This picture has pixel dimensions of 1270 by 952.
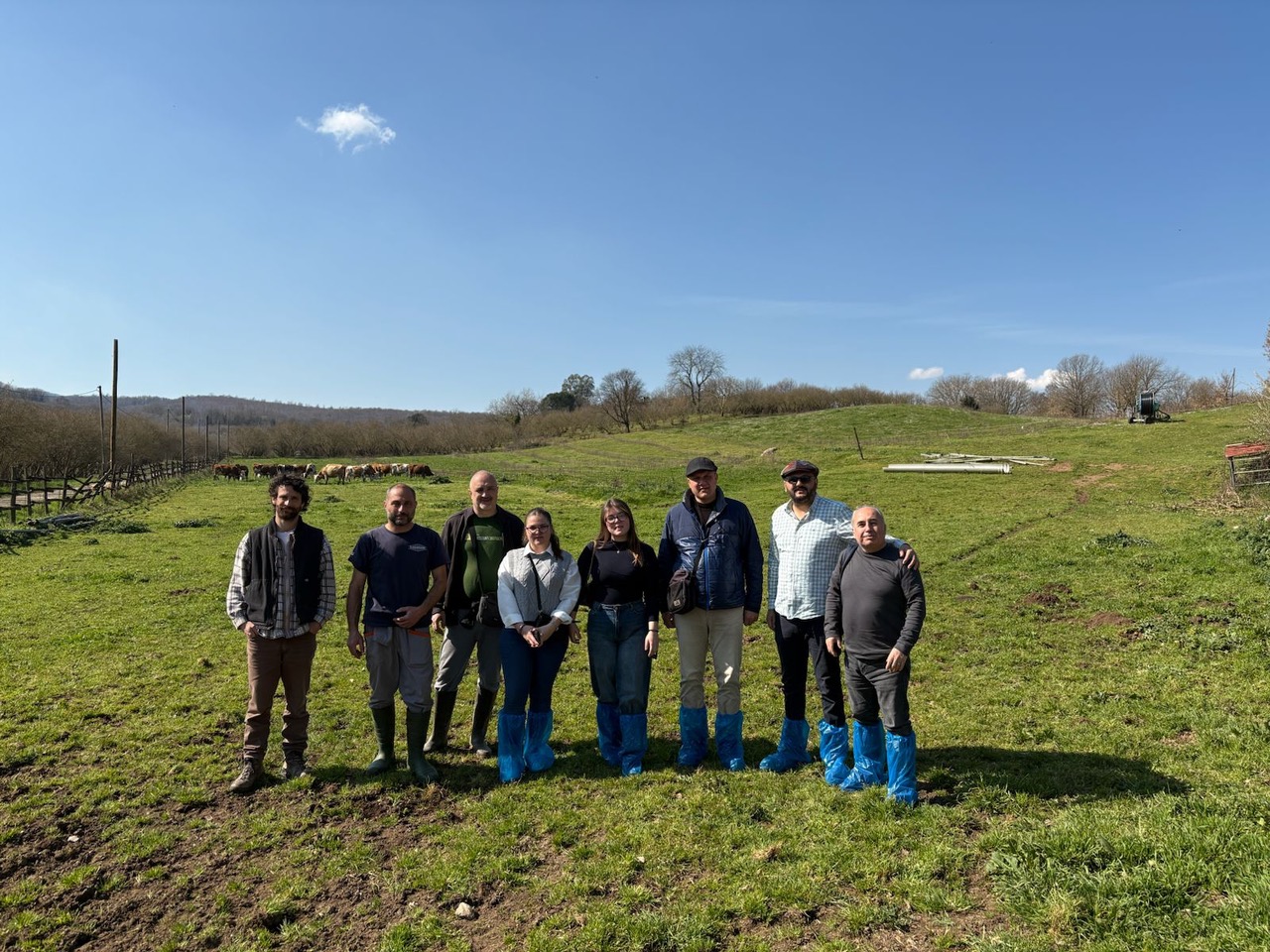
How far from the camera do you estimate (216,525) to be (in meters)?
20.6

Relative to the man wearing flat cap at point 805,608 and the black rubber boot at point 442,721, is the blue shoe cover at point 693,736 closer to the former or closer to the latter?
the man wearing flat cap at point 805,608

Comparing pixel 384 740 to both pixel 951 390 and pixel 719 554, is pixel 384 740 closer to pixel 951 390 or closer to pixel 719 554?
pixel 719 554

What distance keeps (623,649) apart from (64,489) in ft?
92.3

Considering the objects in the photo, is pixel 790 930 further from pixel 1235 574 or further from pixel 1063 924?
pixel 1235 574

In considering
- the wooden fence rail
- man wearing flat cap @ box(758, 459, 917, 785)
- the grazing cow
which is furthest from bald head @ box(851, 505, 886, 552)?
the grazing cow

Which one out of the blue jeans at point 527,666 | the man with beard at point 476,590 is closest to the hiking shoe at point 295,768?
the man with beard at point 476,590

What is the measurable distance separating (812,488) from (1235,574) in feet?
30.8

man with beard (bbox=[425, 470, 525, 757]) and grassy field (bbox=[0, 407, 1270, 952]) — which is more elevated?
man with beard (bbox=[425, 470, 525, 757])

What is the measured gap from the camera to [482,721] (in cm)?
566

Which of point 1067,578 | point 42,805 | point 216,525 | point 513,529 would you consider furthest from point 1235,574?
point 216,525

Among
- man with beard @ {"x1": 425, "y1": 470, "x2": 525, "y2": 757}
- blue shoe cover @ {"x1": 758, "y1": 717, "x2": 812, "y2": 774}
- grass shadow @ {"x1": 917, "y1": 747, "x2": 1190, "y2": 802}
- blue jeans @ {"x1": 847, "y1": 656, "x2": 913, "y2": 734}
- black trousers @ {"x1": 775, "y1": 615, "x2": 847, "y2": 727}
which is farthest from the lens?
man with beard @ {"x1": 425, "y1": 470, "x2": 525, "y2": 757}

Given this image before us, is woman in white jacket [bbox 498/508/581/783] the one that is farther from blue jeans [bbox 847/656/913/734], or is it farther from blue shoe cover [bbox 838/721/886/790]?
blue shoe cover [bbox 838/721/886/790]

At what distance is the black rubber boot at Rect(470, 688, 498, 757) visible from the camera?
18.3 ft

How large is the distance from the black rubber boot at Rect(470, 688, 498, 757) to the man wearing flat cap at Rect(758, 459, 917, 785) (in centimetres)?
231
